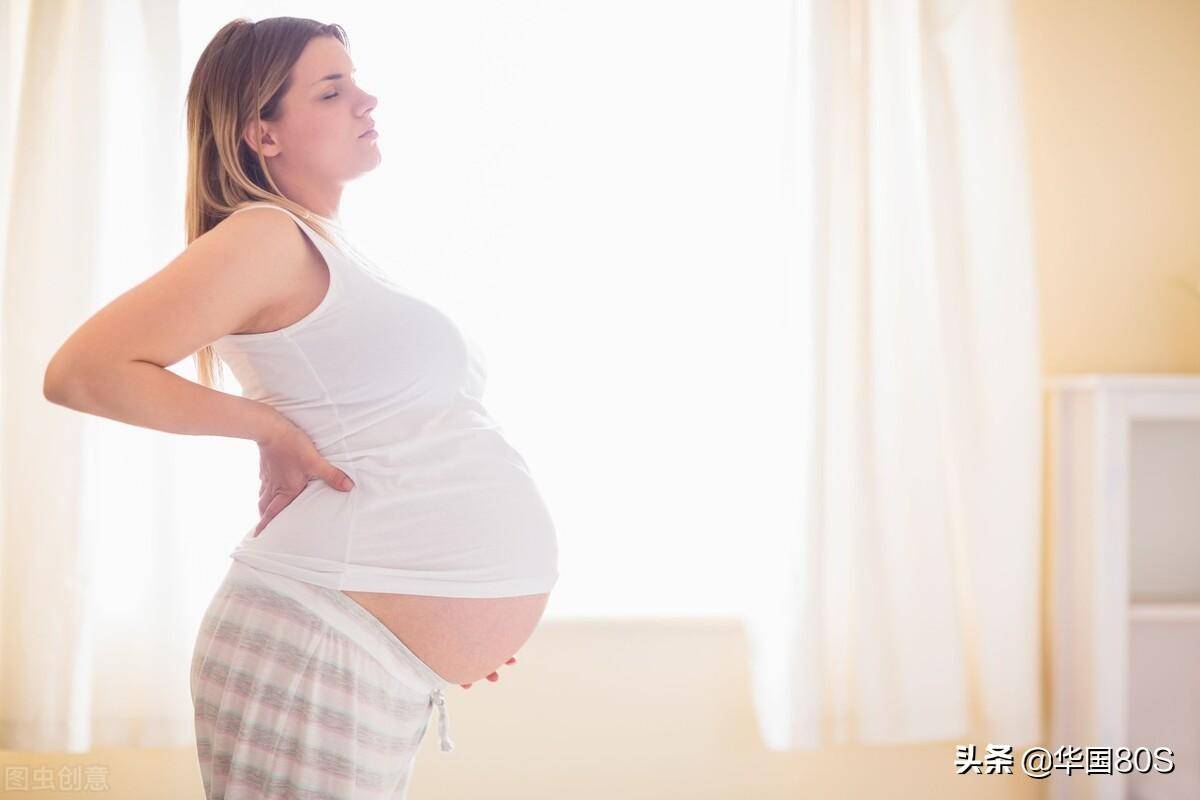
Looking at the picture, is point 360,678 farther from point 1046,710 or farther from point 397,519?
point 1046,710

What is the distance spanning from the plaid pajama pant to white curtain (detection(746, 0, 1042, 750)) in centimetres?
110

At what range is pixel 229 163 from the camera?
107 cm

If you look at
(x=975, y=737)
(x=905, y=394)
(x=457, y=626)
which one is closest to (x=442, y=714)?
(x=457, y=626)

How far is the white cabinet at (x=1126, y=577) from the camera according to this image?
1.84 meters

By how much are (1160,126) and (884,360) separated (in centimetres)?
87

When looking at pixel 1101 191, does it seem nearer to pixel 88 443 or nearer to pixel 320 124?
pixel 320 124

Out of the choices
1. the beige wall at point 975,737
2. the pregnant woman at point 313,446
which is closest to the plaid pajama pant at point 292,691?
the pregnant woman at point 313,446

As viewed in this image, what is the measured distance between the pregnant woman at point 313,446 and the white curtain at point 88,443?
839 mm

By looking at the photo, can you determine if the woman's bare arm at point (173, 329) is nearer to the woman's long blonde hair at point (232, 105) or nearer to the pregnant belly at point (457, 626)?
the woman's long blonde hair at point (232, 105)

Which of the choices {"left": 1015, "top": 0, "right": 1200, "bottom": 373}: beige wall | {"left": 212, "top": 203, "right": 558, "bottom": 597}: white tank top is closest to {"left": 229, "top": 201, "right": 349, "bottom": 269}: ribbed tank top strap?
{"left": 212, "top": 203, "right": 558, "bottom": 597}: white tank top

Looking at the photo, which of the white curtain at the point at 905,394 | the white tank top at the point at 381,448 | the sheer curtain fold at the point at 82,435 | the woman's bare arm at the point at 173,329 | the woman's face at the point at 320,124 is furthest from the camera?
the white curtain at the point at 905,394

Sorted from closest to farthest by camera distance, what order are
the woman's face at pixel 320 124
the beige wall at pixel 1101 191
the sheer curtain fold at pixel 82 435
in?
the woman's face at pixel 320 124
the sheer curtain fold at pixel 82 435
the beige wall at pixel 1101 191

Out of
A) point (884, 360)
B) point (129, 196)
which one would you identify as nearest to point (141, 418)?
point (129, 196)

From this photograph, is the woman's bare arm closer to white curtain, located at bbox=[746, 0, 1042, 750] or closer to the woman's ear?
the woman's ear
